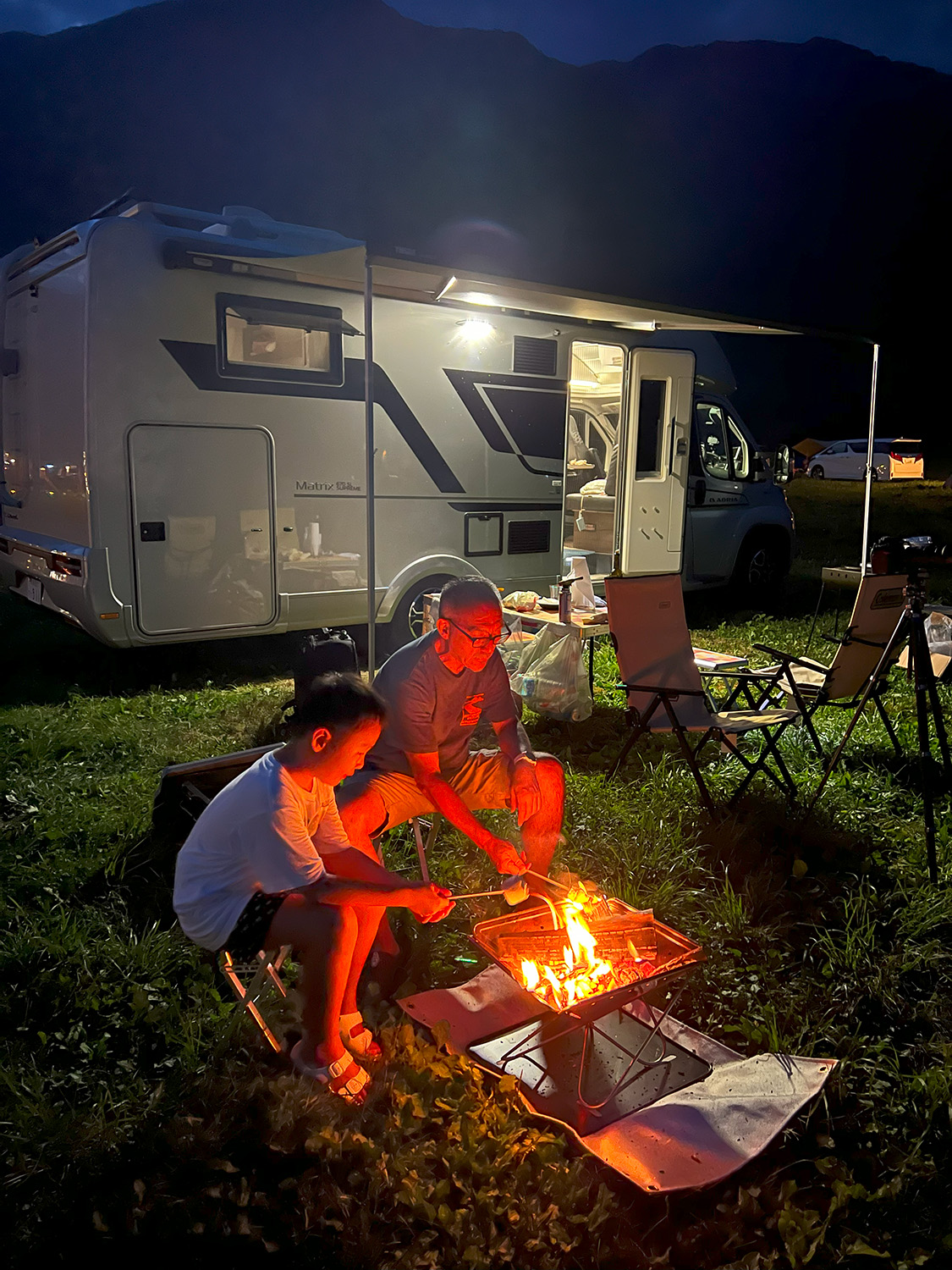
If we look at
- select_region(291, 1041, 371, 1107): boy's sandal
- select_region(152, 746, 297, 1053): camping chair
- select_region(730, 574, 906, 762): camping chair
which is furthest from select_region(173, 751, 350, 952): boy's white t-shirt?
select_region(730, 574, 906, 762): camping chair

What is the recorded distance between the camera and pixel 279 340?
20.5 ft

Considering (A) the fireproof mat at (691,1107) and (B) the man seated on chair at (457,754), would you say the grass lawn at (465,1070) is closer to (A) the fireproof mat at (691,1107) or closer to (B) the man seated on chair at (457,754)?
(A) the fireproof mat at (691,1107)

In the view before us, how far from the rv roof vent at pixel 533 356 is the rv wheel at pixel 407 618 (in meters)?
1.71

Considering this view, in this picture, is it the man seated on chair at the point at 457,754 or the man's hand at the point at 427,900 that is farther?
the man seated on chair at the point at 457,754

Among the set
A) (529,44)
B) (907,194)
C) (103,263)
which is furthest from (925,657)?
(529,44)

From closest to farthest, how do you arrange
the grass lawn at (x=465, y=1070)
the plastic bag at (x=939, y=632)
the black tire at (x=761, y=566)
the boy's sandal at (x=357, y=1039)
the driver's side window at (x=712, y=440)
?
the grass lawn at (x=465, y=1070), the boy's sandal at (x=357, y=1039), the plastic bag at (x=939, y=632), the driver's side window at (x=712, y=440), the black tire at (x=761, y=566)

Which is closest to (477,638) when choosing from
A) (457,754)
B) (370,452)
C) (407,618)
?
(457,754)

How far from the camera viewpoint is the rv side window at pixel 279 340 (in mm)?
6027

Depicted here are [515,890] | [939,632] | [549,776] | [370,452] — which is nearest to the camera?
[515,890]

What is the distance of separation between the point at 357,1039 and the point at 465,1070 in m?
0.31

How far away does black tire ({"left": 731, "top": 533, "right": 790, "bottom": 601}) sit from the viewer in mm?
9406

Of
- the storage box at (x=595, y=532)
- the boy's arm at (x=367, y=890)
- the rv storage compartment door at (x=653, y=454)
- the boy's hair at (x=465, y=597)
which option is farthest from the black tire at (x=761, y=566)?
the boy's arm at (x=367, y=890)

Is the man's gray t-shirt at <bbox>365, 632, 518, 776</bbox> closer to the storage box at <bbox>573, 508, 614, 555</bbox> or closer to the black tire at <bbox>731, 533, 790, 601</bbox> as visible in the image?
the storage box at <bbox>573, 508, 614, 555</bbox>

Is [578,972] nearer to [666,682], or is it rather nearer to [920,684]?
[920,684]
